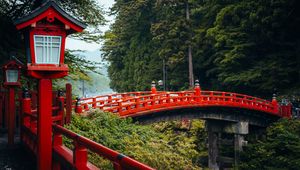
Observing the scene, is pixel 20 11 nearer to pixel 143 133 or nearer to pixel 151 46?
pixel 143 133

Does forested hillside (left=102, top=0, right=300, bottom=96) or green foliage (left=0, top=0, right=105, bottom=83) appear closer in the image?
green foliage (left=0, top=0, right=105, bottom=83)

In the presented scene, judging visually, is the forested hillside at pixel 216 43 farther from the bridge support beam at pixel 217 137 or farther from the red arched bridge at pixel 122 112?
the bridge support beam at pixel 217 137

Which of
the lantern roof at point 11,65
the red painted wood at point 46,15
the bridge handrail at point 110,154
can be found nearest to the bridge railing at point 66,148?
the bridge handrail at point 110,154

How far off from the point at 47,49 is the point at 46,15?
0.68m

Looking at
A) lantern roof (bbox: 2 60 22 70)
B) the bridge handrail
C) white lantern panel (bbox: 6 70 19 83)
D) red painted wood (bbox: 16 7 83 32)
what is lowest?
the bridge handrail

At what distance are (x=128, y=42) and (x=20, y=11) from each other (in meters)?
32.9

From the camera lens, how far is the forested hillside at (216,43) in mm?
27781

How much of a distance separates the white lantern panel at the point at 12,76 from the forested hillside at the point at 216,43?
9760 mm

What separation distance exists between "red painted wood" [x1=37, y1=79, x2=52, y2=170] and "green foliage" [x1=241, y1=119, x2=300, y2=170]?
1428 centimetres

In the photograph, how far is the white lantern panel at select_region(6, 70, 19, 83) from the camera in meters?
11.2

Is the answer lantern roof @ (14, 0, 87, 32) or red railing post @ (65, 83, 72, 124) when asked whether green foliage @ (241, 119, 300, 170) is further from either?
lantern roof @ (14, 0, 87, 32)

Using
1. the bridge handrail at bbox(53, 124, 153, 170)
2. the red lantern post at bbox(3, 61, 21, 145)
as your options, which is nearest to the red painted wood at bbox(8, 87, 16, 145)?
the red lantern post at bbox(3, 61, 21, 145)

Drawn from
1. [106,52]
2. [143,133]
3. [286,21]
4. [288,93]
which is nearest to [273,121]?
[288,93]

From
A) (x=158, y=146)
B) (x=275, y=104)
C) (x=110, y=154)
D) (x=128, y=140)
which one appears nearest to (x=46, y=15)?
(x=110, y=154)
